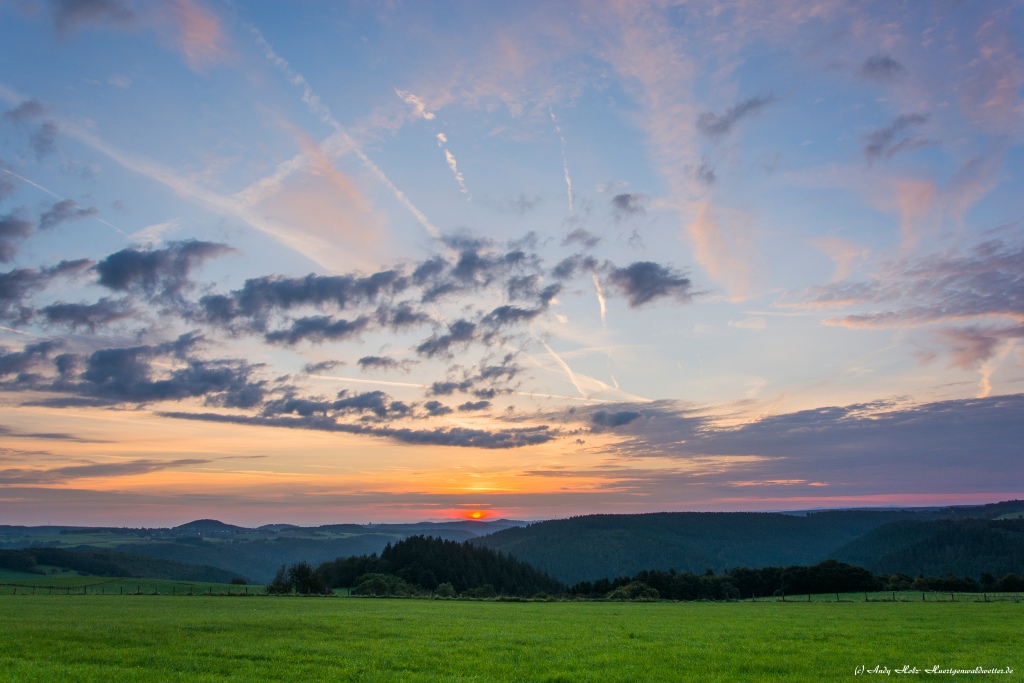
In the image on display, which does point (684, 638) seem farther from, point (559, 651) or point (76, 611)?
point (76, 611)

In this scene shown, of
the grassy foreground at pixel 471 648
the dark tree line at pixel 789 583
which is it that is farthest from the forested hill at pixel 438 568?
the grassy foreground at pixel 471 648

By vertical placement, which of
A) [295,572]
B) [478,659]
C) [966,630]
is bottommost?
[295,572]

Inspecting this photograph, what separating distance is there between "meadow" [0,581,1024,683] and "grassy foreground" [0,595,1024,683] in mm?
78

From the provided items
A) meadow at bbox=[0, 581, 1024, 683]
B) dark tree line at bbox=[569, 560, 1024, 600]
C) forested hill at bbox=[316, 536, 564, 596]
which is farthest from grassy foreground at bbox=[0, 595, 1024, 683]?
forested hill at bbox=[316, 536, 564, 596]

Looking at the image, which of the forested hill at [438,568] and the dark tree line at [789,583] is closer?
the dark tree line at [789,583]

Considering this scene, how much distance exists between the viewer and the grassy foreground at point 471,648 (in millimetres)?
24703

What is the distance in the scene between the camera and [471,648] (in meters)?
31.6

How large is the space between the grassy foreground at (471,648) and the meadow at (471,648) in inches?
3.1

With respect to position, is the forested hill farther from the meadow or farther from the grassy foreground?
the grassy foreground

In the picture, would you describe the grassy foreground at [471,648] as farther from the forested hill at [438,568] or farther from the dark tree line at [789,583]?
the forested hill at [438,568]

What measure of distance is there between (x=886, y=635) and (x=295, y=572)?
102810 mm

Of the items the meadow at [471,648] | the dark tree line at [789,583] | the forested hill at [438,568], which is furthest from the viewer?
the forested hill at [438,568]

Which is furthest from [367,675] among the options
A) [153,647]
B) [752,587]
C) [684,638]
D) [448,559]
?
[448,559]

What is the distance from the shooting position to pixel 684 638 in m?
37.1
